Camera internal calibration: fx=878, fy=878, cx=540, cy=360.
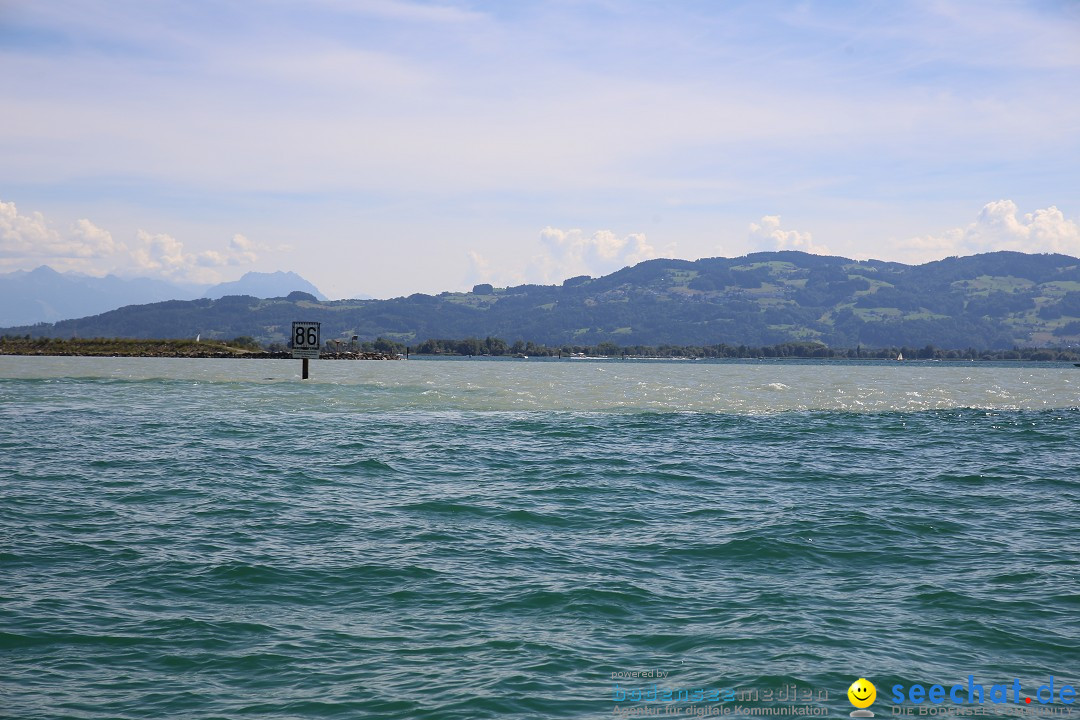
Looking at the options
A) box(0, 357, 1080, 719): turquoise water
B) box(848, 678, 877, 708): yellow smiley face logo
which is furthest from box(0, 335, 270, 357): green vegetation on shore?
box(848, 678, 877, 708): yellow smiley face logo

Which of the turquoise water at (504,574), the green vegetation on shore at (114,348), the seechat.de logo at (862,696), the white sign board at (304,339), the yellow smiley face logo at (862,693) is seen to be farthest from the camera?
the green vegetation on shore at (114,348)

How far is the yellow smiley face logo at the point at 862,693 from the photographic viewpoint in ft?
35.8

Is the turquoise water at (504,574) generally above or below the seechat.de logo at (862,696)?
above

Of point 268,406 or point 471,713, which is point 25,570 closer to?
point 471,713

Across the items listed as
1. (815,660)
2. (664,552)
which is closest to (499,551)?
(664,552)

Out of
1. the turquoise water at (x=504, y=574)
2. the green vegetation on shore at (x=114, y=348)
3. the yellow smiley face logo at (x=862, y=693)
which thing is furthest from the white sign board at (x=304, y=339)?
the green vegetation on shore at (x=114, y=348)

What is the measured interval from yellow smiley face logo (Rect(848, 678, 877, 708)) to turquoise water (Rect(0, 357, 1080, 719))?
0.52ft

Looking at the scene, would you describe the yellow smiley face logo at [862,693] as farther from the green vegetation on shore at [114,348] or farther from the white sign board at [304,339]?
the green vegetation on shore at [114,348]

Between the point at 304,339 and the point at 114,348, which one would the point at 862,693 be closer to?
the point at 304,339

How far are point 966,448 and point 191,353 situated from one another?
537ft

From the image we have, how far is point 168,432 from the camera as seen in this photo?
3741cm

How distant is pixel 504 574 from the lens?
16.2m

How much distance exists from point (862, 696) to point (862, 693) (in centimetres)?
8

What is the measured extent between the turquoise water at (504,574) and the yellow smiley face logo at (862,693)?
6.3 inches
